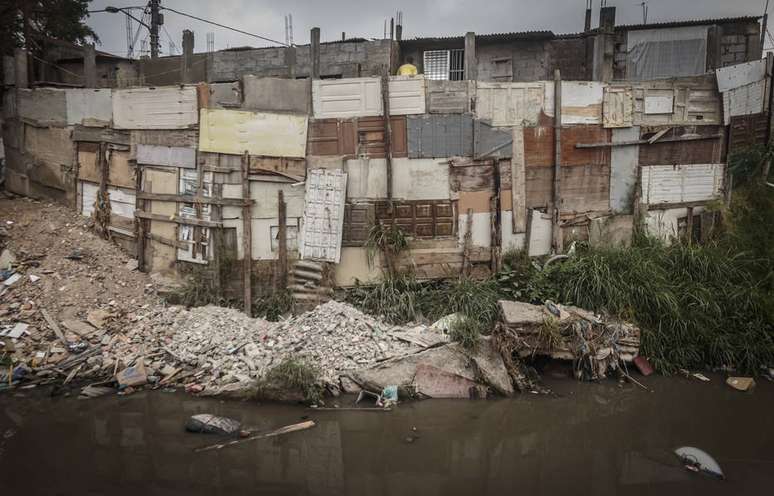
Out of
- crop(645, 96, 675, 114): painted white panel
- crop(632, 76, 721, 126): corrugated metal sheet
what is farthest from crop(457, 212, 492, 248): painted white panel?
crop(645, 96, 675, 114): painted white panel

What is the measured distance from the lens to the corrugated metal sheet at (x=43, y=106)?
29.5 ft

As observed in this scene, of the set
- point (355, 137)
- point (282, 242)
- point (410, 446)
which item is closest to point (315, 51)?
point (355, 137)

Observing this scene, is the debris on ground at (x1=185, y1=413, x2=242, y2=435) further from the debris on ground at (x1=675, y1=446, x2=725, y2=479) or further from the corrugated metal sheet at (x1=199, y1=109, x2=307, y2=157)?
the debris on ground at (x1=675, y1=446, x2=725, y2=479)

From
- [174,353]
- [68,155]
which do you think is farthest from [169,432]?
[68,155]

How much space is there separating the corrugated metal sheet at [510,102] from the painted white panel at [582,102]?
0.40 meters

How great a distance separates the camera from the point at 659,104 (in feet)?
28.0

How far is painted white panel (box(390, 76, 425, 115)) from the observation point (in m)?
7.93

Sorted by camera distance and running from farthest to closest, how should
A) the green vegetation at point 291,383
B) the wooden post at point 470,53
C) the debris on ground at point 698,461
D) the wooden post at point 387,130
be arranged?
the wooden post at point 470,53 → the wooden post at point 387,130 → the green vegetation at point 291,383 → the debris on ground at point 698,461

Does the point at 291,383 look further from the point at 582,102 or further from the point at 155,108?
the point at 582,102

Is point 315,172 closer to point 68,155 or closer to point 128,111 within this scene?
point 128,111

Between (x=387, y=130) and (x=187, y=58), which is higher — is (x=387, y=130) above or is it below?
below

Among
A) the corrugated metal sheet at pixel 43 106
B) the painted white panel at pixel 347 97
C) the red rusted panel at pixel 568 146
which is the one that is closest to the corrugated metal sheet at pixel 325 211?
the painted white panel at pixel 347 97

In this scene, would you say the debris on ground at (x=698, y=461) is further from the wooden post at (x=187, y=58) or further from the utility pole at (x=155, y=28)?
the utility pole at (x=155, y=28)

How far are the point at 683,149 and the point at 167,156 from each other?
329 inches
